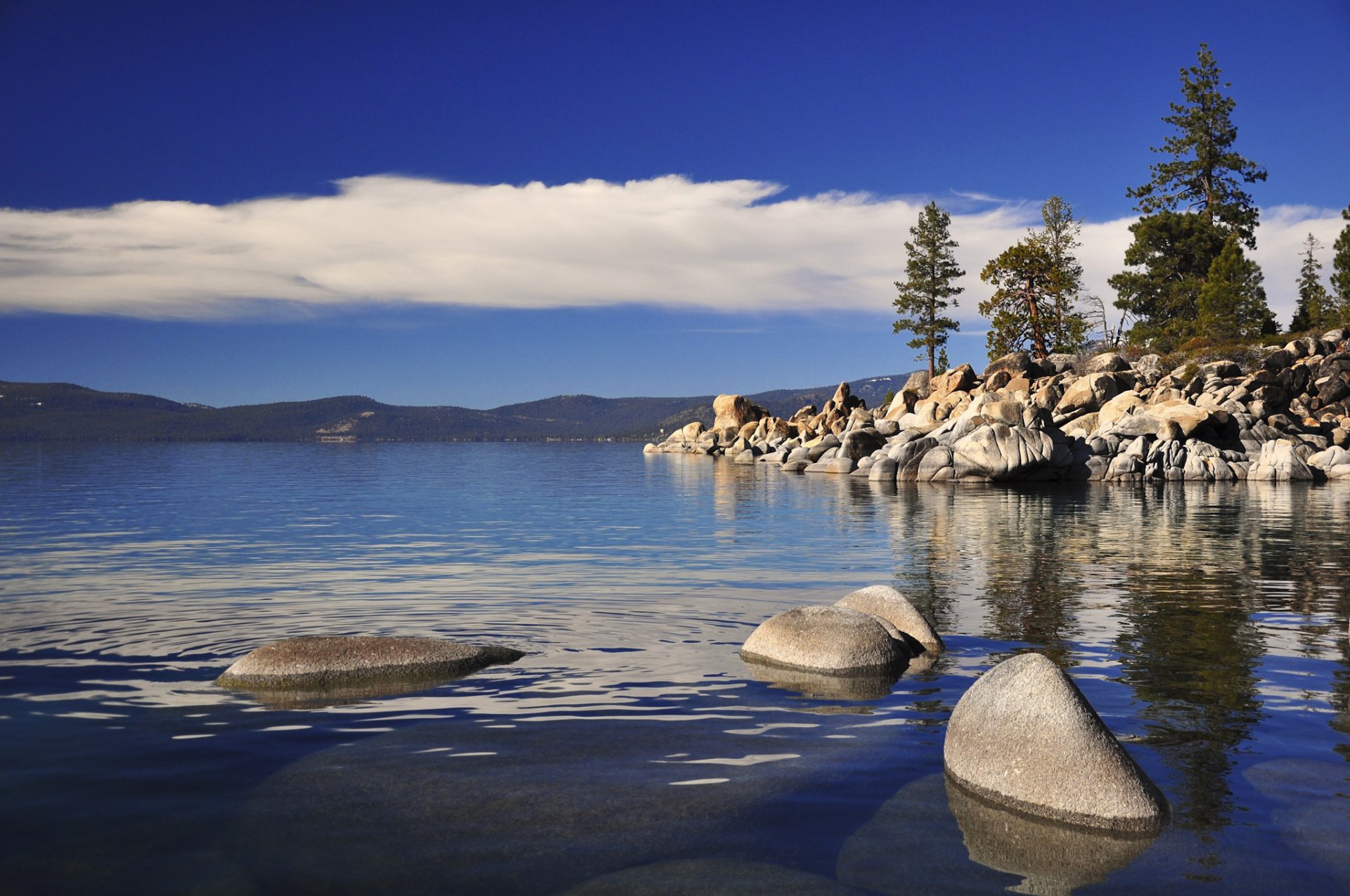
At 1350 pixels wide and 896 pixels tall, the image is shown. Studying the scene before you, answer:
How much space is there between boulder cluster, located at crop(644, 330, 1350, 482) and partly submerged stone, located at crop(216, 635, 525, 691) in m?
39.0

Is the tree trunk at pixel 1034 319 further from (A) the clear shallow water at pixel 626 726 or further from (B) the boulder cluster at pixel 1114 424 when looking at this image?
(A) the clear shallow water at pixel 626 726

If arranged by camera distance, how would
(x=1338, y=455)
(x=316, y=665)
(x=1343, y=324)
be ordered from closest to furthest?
(x=316, y=665)
(x=1338, y=455)
(x=1343, y=324)

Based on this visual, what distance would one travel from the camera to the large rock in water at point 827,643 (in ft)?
31.3

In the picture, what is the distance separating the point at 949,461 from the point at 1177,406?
12508 mm

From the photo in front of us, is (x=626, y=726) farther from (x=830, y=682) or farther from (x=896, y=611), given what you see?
(x=896, y=611)

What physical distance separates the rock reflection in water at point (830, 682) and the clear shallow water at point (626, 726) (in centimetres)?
13

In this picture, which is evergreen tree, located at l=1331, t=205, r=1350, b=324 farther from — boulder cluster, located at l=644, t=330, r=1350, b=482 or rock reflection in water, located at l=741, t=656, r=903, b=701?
rock reflection in water, located at l=741, t=656, r=903, b=701

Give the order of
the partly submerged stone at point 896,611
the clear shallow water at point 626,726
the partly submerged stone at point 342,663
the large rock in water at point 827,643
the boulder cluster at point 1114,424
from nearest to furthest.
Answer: the clear shallow water at point 626,726, the partly submerged stone at point 342,663, the large rock in water at point 827,643, the partly submerged stone at point 896,611, the boulder cluster at point 1114,424

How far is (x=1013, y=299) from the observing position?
78.9 metres

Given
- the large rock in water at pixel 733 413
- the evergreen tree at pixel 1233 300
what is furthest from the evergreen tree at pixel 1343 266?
the large rock in water at pixel 733 413

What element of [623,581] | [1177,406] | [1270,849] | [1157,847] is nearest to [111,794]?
[1157,847]

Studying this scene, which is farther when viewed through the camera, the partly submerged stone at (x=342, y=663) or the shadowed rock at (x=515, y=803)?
the partly submerged stone at (x=342, y=663)

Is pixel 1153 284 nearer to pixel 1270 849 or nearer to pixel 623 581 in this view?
pixel 623 581

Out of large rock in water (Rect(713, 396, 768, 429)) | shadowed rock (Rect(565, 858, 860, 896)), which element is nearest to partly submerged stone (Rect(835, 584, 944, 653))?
shadowed rock (Rect(565, 858, 860, 896))
